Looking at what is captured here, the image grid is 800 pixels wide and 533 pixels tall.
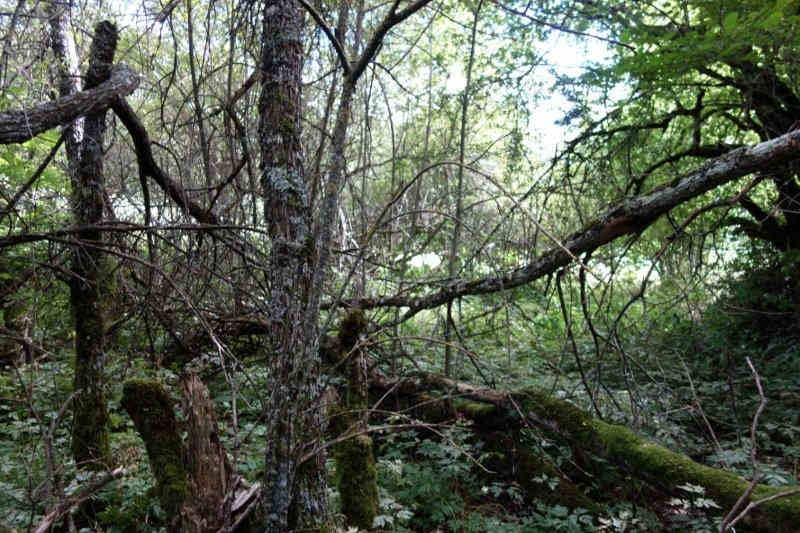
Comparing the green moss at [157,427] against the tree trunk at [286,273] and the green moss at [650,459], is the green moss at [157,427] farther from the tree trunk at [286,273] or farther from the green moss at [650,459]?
the green moss at [650,459]

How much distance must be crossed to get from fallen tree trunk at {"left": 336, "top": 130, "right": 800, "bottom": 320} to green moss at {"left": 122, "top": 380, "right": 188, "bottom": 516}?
1829mm

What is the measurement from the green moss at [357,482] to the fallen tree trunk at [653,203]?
1.32 metres

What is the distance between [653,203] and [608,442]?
159 centimetres

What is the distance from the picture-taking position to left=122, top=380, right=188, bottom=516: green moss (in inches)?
108

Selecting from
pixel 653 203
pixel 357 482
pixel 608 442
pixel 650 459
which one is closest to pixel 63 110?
pixel 357 482

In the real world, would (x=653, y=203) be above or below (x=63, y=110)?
below

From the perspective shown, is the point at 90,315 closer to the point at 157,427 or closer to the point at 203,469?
the point at 157,427

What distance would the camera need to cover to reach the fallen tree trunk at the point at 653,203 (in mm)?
3123

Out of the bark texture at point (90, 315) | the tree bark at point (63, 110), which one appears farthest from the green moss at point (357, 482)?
the tree bark at point (63, 110)

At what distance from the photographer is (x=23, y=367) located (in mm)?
6512

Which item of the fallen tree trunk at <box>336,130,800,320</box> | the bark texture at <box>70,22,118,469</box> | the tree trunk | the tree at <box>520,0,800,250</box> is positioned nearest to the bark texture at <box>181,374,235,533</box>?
the tree trunk

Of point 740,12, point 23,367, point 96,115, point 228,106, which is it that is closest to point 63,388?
point 23,367

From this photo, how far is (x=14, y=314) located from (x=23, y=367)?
1.04m

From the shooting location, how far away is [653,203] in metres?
3.43
